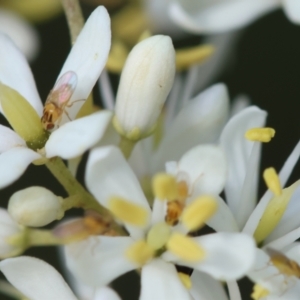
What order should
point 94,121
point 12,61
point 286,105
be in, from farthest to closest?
1. point 286,105
2. point 12,61
3. point 94,121

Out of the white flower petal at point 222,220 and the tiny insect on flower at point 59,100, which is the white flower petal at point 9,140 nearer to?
the tiny insect on flower at point 59,100

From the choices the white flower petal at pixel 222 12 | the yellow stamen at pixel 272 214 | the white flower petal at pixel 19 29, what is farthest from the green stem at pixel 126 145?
the white flower petal at pixel 19 29

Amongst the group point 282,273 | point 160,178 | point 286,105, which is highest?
point 160,178

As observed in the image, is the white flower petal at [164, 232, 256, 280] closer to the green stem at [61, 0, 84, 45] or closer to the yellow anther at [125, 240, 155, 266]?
the yellow anther at [125, 240, 155, 266]

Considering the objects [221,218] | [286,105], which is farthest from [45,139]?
[286,105]

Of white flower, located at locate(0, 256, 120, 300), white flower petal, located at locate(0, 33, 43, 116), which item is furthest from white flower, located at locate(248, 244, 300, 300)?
white flower petal, located at locate(0, 33, 43, 116)

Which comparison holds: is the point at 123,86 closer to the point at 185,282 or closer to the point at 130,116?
the point at 130,116

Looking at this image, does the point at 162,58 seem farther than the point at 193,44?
No

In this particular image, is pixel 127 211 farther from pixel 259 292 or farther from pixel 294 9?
pixel 294 9

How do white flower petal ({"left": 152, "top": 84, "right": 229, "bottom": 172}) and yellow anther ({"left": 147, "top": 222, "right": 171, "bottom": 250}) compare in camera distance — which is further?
white flower petal ({"left": 152, "top": 84, "right": 229, "bottom": 172})
